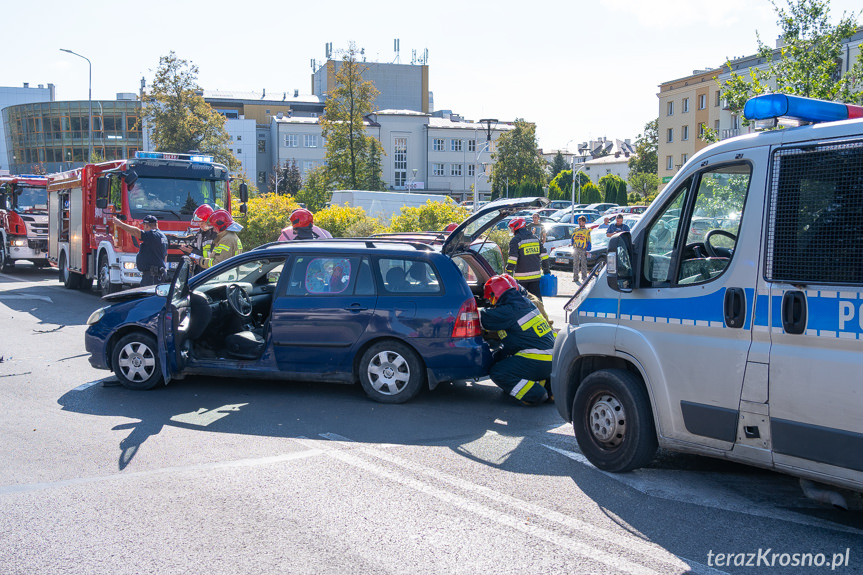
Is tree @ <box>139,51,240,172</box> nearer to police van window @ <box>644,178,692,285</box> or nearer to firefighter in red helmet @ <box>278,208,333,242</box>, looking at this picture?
firefighter in red helmet @ <box>278,208,333,242</box>

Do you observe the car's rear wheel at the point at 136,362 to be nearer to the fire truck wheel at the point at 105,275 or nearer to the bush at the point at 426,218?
the fire truck wheel at the point at 105,275

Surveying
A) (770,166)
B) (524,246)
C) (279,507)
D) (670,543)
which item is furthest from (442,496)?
(524,246)

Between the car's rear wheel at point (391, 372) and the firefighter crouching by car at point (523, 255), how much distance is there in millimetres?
4555

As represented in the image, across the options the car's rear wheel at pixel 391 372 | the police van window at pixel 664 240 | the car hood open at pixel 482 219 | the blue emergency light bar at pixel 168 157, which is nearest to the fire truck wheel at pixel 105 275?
the blue emergency light bar at pixel 168 157

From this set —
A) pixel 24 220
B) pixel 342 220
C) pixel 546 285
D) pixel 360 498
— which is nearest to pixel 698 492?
pixel 360 498

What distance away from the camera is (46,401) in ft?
24.5

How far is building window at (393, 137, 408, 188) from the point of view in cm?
9256

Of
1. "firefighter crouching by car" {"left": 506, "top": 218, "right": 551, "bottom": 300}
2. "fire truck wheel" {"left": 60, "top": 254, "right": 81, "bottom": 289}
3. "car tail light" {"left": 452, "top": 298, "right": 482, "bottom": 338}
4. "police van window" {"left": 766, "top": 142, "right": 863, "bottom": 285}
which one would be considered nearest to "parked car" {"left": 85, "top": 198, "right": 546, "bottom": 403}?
"car tail light" {"left": 452, "top": 298, "right": 482, "bottom": 338}

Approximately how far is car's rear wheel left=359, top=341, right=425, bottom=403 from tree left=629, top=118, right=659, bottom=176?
252ft

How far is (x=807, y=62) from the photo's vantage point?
13781 mm

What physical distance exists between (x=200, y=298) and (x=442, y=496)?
394 centimetres

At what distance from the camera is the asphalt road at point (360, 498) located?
398cm

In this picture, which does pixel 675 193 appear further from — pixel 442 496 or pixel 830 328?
pixel 442 496

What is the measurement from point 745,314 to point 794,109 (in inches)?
48.6
